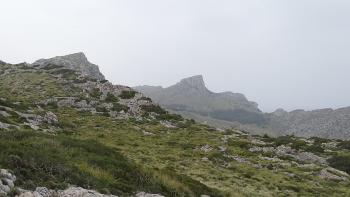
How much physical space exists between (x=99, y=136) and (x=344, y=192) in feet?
83.1

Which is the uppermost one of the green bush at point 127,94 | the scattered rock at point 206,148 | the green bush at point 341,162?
the green bush at point 127,94

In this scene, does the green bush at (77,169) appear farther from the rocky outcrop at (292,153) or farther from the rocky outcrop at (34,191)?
the rocky outcrop at (292,153)

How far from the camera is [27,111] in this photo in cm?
5084

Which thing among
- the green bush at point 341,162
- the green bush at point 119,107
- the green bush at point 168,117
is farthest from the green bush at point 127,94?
the green bush at point 341,162

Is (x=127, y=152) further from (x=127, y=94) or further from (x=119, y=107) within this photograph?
(x=127, y=94)

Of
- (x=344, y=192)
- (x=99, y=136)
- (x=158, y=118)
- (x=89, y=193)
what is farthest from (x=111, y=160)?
(x=158, y=118)

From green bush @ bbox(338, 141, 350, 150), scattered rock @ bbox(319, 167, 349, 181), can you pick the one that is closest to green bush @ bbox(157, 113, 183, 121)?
green bush @ bbox(338, 141, 350, 150)

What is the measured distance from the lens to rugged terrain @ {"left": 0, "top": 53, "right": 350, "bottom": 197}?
1995 centimetres

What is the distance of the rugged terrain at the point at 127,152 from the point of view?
1995 cm

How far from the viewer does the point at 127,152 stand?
4144 cm

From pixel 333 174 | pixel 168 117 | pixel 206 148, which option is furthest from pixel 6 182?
pixel 168 117

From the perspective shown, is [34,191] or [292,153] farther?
[292,153]

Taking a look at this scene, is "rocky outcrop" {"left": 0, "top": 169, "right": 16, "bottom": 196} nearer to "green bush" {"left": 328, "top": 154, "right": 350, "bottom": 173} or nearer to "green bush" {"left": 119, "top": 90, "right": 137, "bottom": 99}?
"green bush" {"left": 328, "top": 154, "right": 350, "bottom": 173}

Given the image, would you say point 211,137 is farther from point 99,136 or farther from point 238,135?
point 99,136
